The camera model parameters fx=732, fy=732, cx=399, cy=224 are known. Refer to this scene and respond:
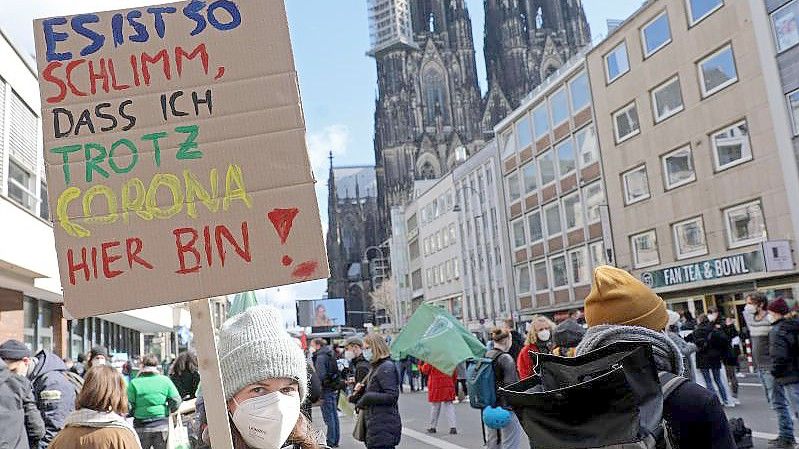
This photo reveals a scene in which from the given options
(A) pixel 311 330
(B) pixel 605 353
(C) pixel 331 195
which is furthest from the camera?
(C) pixel 331 195

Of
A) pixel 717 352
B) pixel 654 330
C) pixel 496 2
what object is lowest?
pixel 717 352

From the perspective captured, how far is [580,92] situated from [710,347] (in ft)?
78.1

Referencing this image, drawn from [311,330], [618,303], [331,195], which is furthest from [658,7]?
[331,195]

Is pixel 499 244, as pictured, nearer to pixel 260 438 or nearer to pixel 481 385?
pixel 481 385

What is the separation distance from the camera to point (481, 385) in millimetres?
7438

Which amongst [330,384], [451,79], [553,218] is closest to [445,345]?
[330,384]

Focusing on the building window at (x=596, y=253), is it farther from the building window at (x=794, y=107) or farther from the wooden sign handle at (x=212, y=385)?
the wooden sign handle at (x=212, y=385)

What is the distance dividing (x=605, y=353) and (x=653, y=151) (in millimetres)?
27368

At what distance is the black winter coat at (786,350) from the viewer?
310 inches

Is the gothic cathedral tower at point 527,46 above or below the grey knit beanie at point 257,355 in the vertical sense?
above

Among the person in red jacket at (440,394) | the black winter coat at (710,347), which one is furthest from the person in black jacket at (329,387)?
the black winter coat at (710,347)

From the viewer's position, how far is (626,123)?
30.0 m

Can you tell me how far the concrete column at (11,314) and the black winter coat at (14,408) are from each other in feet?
34.0

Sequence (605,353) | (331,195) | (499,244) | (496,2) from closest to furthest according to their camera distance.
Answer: (605,353) < (499,244) < (496,2) < (331,195)
